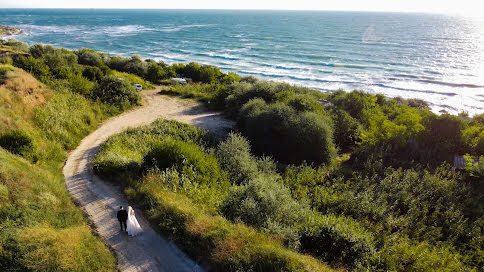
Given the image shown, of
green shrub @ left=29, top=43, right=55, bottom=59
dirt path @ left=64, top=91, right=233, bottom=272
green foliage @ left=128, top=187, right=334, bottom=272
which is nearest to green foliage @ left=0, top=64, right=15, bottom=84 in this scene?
dirt path @ left=64, top=91, right=233, bottom=272

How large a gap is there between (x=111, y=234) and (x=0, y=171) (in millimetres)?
5171

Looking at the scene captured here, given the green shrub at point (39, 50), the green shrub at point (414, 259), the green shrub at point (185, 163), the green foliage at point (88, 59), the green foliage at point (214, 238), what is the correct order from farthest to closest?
1. the green foliage at point (88, 59)
2. the green shrub at point (39, 50)
3. the green shrub at point (185, 163)
4. the green shrub at point (414, 259)
5. the green foliage at point (214, 238)

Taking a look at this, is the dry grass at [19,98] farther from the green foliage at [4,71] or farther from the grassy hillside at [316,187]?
the grassy hillside at [316,187]

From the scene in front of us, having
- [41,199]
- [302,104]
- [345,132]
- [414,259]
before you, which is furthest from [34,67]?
[414,259]

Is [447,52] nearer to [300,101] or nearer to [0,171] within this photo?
[300,101]

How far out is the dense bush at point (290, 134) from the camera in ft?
59.4

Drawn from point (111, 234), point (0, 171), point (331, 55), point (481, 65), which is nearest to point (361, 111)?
point (111, 234)

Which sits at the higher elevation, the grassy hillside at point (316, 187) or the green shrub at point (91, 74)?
the green shrub at point (91, 74)

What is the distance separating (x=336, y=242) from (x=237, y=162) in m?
6.76

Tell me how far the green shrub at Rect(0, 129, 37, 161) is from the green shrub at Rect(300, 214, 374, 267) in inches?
528

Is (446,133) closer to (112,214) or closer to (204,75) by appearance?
(112,214)

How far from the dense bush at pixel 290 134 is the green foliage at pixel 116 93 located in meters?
11.2

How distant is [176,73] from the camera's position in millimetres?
39750

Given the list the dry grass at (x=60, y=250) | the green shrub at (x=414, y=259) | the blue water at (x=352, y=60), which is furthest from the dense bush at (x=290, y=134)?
the blue water at (x=352, y=60)
